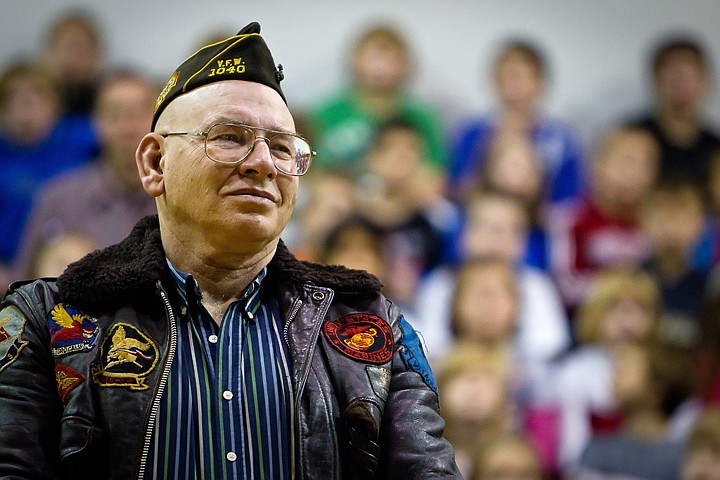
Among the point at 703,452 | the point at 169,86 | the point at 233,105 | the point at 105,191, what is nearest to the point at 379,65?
the point at 105,191

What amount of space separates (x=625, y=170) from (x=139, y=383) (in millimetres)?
4813

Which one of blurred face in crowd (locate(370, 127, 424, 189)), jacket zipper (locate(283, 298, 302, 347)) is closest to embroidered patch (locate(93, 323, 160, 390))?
jacket zipper (locate(283, 298, 302, 347))

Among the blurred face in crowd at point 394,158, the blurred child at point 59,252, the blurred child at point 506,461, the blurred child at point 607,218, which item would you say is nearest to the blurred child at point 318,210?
the blurred face in crowd at point 394,158

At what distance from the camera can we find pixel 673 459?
5129 mm

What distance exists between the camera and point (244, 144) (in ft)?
6.57

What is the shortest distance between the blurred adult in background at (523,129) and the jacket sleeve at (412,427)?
13.0 ft

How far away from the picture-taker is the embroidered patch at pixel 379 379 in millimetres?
1909

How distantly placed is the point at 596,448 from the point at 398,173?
183cm

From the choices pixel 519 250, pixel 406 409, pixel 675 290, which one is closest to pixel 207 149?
pixel 406 409

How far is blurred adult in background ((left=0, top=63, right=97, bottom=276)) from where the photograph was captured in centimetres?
529

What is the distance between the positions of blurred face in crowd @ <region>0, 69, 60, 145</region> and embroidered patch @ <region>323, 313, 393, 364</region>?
3862mm

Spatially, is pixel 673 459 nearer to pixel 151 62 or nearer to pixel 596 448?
pixel 596 448

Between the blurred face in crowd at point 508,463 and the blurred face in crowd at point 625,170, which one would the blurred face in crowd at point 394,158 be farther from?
the blurred face in crowd at point 508,463

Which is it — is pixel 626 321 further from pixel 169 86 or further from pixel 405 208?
pixel 169 86
